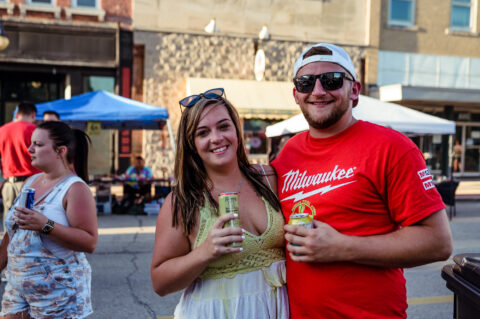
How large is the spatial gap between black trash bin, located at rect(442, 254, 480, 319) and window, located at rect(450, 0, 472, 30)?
18.0 metres

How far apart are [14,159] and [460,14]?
18223 mm

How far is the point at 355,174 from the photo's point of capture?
6.12ft

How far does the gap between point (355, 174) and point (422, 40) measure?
17747 mm

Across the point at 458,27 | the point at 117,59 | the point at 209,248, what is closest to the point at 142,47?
the point at 117,59

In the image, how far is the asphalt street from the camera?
4.39m

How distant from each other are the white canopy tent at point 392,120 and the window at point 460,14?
33.4ft

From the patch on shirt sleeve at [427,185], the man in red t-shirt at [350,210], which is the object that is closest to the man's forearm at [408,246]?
the man in red t-shirt at [350,210]

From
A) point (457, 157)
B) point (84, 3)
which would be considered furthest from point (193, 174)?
point (457, 157)

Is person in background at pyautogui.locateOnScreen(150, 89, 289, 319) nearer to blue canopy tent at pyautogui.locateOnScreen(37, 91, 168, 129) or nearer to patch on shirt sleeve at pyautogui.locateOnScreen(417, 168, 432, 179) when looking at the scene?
patch on shirt sleeve at pyautogui.locateOnScreen(417, 168, 432, 179)

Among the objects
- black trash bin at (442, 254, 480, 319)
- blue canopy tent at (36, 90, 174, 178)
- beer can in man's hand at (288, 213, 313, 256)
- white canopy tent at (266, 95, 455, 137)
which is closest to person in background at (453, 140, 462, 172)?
white canopy tent at (266, 95, 455, 137)

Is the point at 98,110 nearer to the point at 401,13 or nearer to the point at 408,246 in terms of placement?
the point at 408,246

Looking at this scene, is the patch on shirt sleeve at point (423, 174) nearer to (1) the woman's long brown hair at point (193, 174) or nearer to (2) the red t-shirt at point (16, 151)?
(1) the woman's long brown hair at point (193, 174)

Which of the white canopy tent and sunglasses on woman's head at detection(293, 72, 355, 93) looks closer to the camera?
sunglasses on woman's head at detection(293, 72, 355, 93)

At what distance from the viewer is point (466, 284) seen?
100 inches
